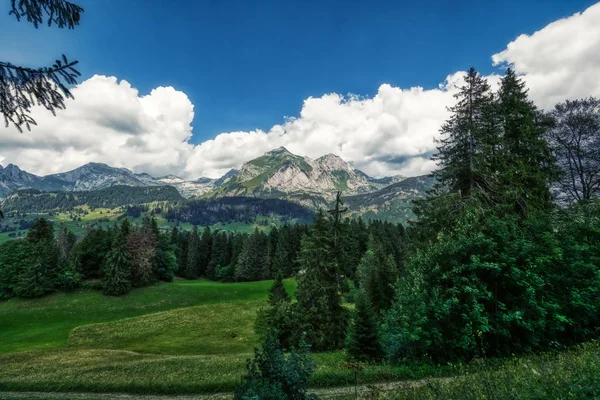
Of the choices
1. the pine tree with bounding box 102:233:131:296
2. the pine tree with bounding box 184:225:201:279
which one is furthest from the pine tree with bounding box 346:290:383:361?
the pine tree with bounding box 184:225:201:279

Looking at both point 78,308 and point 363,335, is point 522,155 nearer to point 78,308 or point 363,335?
point 363,335

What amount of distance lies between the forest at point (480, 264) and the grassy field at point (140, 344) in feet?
10.0

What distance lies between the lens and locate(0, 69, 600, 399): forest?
1636 cm

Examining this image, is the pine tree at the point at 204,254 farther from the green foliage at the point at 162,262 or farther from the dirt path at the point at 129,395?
the dirt path at the point at 129,395

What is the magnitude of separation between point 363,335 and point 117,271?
53.9 meters

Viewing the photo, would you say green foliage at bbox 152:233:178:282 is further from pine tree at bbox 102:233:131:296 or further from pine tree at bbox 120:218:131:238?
pine tree at bbox 102:233:131:296

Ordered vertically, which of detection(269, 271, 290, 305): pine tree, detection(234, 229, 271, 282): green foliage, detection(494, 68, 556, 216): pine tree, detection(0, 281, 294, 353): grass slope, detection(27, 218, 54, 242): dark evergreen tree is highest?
detection(494, 68, 556, 216): pine tree

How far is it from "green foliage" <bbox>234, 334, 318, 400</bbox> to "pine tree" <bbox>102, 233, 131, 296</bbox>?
58882mm

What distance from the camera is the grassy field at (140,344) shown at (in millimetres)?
17562

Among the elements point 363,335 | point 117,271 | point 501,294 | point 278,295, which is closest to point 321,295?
point 278,295

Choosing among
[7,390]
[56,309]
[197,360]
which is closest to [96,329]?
[56,309]

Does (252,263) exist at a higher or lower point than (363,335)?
lower

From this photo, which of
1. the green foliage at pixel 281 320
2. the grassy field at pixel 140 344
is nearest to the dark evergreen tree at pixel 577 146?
the grassy field at pixel 140 344

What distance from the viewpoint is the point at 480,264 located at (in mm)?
16438
